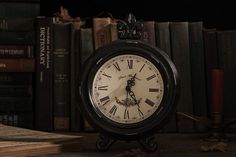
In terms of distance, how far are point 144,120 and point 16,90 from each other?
0.38m

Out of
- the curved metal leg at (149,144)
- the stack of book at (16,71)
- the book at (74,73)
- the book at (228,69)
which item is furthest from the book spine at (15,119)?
the book at (228,69)

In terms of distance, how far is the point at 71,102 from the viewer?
1016 mm

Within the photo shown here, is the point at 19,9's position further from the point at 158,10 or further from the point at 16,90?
the point at 158,10

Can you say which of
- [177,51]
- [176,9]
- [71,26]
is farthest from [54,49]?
[176,9]

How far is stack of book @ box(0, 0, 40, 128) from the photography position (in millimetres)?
997

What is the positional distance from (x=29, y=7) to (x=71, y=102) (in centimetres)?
25

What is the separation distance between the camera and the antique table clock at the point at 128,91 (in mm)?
760

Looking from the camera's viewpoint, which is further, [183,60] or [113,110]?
[183,60]

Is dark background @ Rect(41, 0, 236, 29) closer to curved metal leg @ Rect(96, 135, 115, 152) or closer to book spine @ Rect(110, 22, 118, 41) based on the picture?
book spine @ Rect(110, 22, 118, 41)

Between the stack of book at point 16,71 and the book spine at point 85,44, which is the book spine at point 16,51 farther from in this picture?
the book spine at point 85,44

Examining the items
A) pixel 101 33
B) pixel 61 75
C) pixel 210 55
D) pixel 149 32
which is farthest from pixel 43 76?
pixel 210 55

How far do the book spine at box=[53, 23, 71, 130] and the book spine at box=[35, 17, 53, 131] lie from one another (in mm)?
12

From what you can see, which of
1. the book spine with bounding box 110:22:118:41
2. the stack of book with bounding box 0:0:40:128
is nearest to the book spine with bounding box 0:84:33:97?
the stack of book with bounding box 0:0:40:128

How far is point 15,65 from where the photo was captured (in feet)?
3.25
